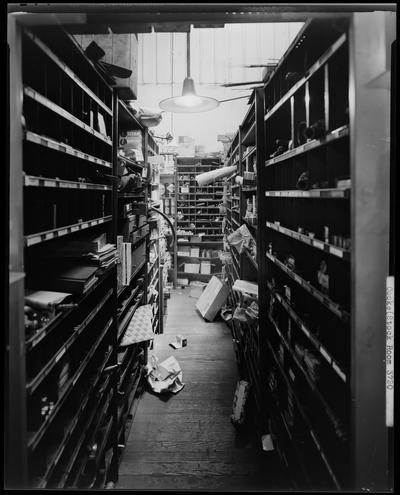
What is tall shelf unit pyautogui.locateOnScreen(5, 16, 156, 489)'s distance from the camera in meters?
1.28

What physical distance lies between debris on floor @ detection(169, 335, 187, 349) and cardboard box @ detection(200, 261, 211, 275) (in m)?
3.43

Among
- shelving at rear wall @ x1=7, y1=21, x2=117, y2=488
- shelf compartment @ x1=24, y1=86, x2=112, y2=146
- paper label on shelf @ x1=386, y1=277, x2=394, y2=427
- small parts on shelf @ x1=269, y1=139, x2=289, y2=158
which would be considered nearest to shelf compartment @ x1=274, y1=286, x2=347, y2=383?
paper label on shelf @ x1=386, y1=277, x2=394, y2=427

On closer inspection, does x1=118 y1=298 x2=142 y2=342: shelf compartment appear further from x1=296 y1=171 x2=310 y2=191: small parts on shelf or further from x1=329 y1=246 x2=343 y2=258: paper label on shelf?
x1=329 y1=246 x2=343 y2=258: paper label on shelf

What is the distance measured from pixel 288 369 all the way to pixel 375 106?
1.78m

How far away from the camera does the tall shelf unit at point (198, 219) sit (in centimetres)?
906

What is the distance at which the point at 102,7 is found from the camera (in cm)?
136

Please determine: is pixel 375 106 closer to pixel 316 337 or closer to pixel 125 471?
pixel 316 337

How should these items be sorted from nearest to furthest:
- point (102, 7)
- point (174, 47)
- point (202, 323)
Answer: point (102, 7) → point (174, 47) → point (202, 323)

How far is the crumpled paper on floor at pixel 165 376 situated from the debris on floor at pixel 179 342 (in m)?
0.66

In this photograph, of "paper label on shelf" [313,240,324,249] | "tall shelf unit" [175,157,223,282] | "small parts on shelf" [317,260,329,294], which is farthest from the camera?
"tall shelf unit" [175,157,223,282]

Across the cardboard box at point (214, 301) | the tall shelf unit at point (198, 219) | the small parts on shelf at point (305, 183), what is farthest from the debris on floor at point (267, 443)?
the tall shelf unit at point (198, 219)

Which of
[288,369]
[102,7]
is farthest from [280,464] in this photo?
[102,7]

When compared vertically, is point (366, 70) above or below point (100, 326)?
above

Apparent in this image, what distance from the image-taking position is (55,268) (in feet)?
6.68
